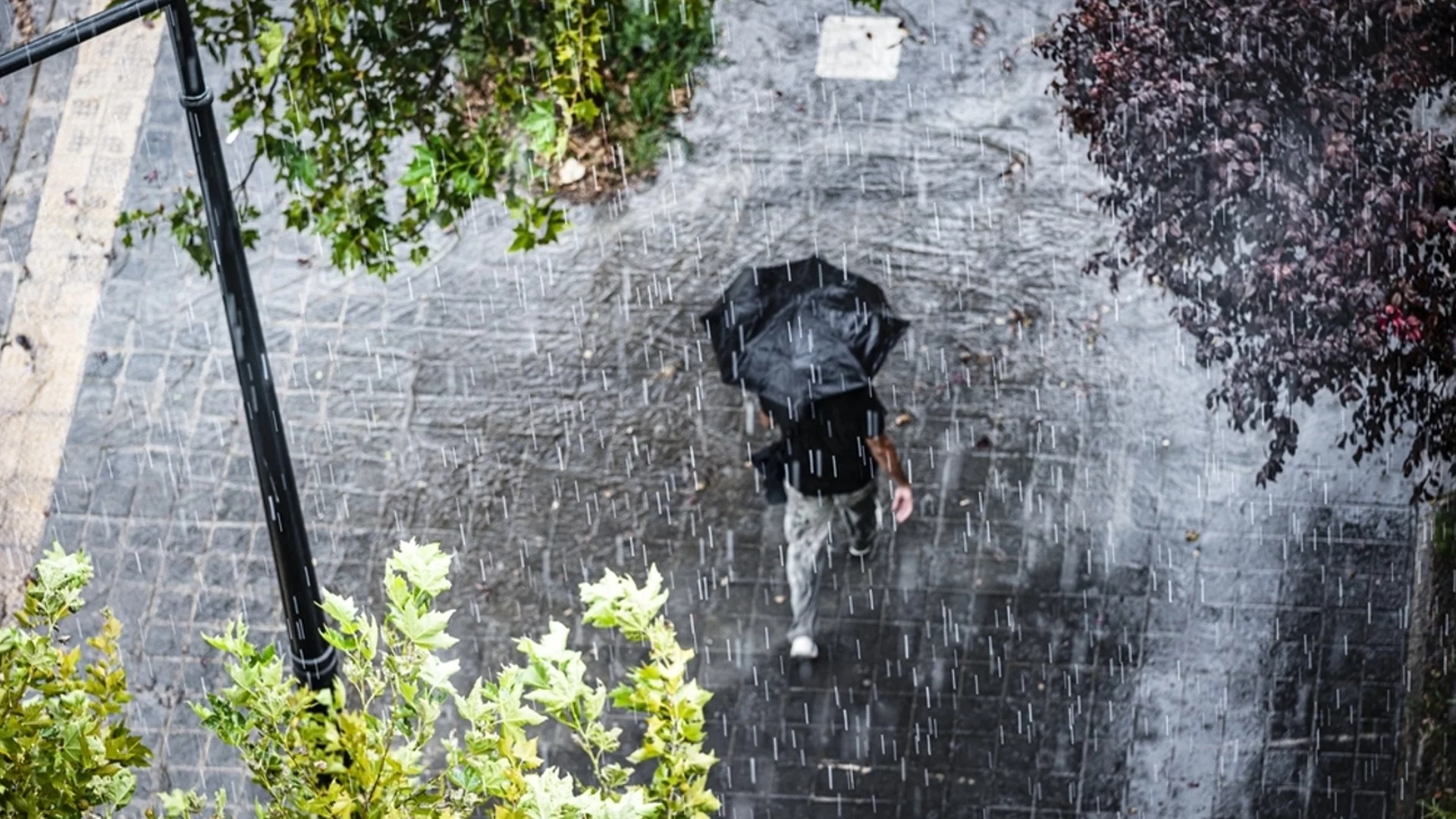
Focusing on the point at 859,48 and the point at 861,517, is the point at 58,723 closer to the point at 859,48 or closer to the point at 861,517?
the point at 861,517

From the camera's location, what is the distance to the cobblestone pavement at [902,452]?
8922mm

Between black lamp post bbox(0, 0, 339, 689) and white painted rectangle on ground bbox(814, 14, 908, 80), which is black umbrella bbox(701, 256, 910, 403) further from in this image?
white painted rectangle on ground bbox(814, 14, 908, 80)

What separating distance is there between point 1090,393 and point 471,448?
132 inches

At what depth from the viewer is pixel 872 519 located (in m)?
9.23

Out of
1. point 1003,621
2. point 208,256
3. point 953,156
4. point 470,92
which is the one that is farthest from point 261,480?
point 953,156

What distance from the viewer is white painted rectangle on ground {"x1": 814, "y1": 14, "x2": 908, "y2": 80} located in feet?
38.5

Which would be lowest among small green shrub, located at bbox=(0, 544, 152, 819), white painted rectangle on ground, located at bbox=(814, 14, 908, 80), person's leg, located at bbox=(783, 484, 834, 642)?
small green shrub, located at bbox=(0, 544, 152, 819)

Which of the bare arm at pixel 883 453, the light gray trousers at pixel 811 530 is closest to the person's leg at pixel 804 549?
the light gray trousers at pixel 811 530

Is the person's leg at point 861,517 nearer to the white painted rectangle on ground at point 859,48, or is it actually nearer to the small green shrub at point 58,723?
the white painted rectangle on ground at point 859,48

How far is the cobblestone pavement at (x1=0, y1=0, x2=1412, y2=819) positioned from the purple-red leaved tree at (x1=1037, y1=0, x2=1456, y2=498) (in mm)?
1645

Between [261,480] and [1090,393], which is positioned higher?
[1090,393]

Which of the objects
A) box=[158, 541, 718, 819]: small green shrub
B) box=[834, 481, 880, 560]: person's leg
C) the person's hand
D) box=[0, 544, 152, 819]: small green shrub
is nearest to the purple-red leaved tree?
the person's hand

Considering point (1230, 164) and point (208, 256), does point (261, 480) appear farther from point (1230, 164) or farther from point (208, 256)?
point (1230, 164)

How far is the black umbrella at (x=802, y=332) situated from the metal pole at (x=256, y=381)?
2.71m
